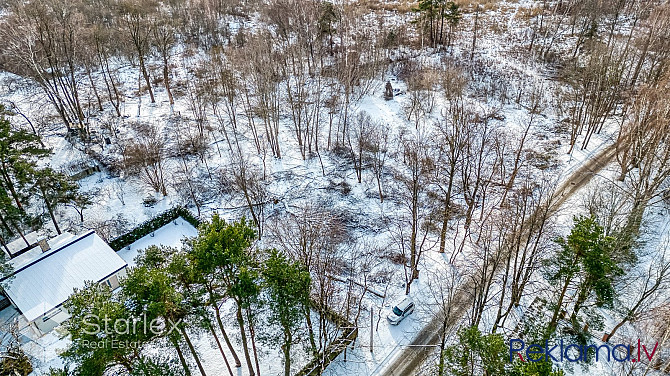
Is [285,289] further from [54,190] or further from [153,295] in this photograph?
[54,190]

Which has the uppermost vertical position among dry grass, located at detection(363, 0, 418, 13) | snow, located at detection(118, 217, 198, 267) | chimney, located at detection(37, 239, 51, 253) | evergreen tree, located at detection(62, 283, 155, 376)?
dry grass, located at detection(363, 0, 418, 13)

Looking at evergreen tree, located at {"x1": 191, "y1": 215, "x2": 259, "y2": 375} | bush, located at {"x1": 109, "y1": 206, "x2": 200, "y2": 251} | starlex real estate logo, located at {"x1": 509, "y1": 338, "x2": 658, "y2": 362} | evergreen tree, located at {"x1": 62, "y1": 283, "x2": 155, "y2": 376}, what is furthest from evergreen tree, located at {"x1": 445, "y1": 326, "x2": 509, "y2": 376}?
bush, located at {"x1": 109, "y1": 206, "x2": 200, "y2": 251}

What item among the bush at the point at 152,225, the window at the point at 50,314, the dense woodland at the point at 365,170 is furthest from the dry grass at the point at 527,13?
the window at the point at 50,314

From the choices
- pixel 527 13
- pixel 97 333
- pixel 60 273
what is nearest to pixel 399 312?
pixel 97 333

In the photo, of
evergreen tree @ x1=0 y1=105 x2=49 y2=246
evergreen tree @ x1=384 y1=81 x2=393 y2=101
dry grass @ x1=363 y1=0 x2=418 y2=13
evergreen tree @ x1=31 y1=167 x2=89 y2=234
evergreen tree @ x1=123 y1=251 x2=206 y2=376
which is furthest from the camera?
dry grass @ x1=363 y1=0 x2=418 y2=13

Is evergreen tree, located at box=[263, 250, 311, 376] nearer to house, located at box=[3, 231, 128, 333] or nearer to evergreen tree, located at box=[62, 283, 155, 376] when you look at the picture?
evergreen tree, located at box=[62, 283, 155, 376]

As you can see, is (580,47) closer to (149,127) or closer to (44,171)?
(149,127)
